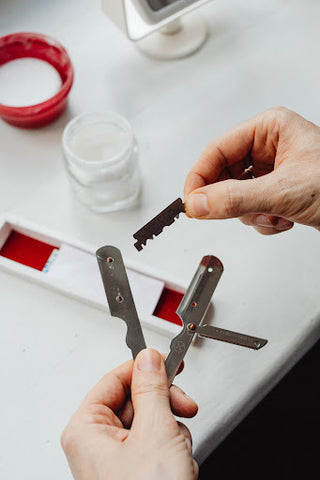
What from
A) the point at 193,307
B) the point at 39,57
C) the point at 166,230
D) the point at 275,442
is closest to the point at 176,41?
the point at 39,57

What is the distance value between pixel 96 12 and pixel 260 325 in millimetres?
557

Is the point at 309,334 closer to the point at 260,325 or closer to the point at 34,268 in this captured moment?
the point at 260,325

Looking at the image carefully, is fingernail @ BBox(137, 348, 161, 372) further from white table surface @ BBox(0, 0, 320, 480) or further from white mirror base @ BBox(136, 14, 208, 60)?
white mirror base @ BBox(136, 14, 208, 60)

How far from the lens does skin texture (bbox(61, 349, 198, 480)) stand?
1.46 ft

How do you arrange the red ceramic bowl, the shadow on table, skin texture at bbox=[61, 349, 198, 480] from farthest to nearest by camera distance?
the shadow on table
the red ceramic bowl
skin texture at bbox=[61, 349, 198, 480]

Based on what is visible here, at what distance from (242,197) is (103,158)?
228mm

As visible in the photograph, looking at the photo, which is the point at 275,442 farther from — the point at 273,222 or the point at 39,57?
the point at 39,57

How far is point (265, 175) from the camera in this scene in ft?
1.76

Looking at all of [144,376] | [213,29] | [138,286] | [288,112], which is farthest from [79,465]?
[213,29]

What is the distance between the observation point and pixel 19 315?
24.6 inches

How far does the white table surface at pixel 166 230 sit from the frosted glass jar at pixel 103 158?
0.02 m

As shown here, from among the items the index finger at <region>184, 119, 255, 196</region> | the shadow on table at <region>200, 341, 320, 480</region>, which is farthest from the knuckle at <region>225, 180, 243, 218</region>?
the shadow on table at <region>200, 341, 320, 480</region>

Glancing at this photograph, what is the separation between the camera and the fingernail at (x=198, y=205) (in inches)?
20.7

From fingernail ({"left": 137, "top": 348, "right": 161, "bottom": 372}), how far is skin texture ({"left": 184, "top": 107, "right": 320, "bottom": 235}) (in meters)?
0.15
